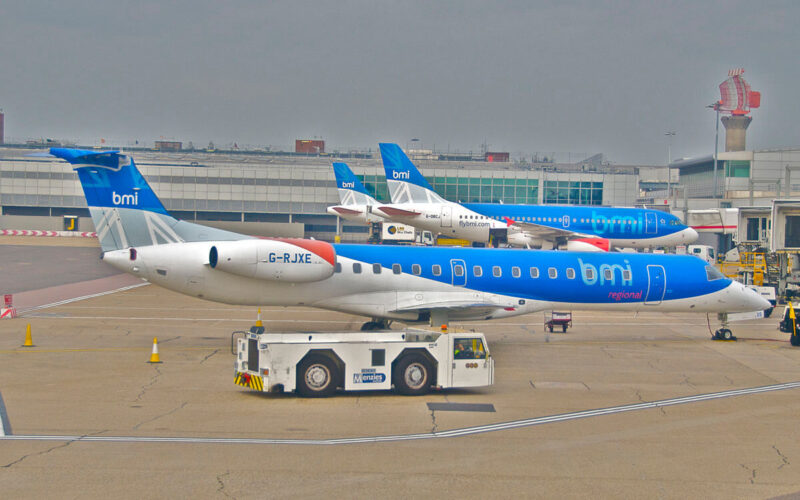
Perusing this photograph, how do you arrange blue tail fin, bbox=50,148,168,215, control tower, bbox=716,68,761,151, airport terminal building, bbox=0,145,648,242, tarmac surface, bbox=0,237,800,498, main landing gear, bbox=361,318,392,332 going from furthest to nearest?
1. control tower, bbox=716,68,761,151
2. airport terminal building, bbox=0,145,648,242
3. main landing gear, bbox=361,318,392,332
4. blue tail fin, bbox=50,148,168,215
5. tarmac surface, bbox=0,237,800,498

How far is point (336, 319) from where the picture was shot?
109 feet

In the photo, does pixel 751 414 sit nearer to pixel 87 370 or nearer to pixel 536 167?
pixel 87 370

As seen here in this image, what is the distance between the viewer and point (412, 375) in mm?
18000

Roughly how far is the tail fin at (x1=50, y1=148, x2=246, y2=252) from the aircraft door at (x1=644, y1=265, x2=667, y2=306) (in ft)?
50.2

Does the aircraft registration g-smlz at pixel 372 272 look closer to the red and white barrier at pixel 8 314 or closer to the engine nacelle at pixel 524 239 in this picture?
the red and white barrier at pixel 8 314

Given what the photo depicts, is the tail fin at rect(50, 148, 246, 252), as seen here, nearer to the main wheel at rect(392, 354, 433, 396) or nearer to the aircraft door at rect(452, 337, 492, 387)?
the main wheel at rect(392, 354, 433, 396)

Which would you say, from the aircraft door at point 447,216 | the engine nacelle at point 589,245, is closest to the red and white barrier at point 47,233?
the aircraft door at point 447,216

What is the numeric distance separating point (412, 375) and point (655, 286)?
1286 cm

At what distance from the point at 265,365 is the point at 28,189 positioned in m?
76.2

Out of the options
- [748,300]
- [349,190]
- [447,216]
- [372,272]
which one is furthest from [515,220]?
[372,272]

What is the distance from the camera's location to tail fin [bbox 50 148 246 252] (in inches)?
894

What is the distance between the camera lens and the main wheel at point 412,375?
58.9ft

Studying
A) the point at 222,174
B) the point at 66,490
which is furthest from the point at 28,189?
the point at 66,490

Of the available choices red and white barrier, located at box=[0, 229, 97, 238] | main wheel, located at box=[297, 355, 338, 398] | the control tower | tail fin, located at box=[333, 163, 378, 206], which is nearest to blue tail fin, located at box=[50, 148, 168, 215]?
main wheel, located at box=[297, 355, 338, 398]
